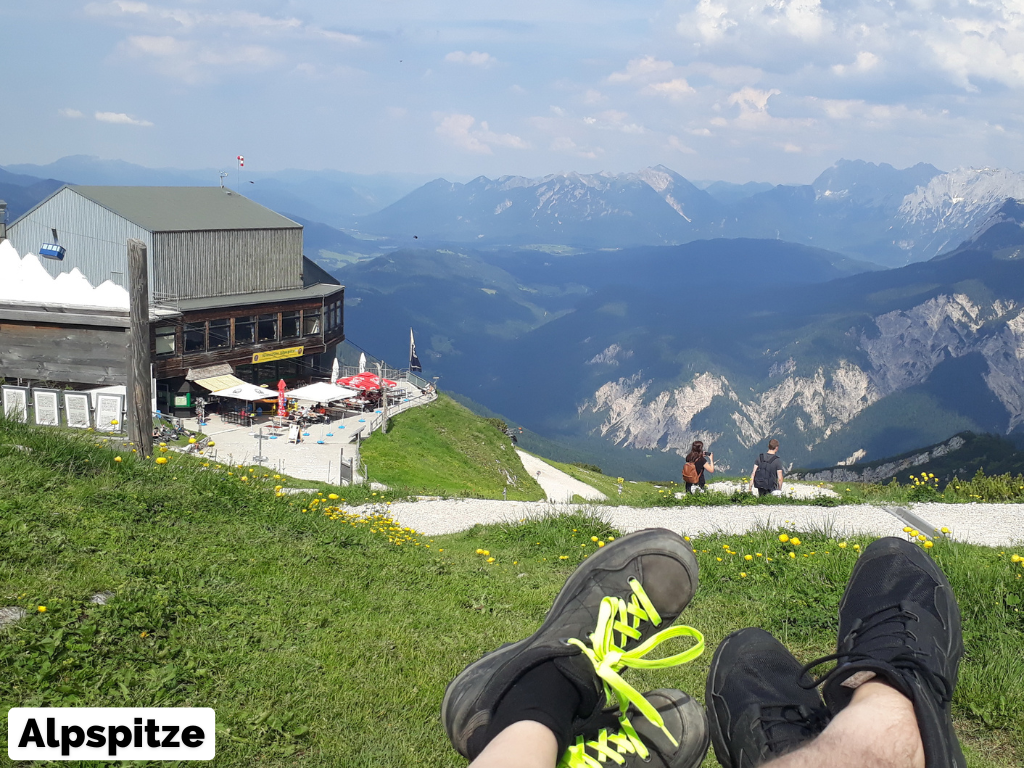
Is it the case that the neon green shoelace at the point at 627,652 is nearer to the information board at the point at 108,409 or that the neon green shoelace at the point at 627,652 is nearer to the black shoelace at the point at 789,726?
the black shoelace at the point at 789,726

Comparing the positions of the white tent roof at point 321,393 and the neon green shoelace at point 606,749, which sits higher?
the neon green shoelace at point 606,749

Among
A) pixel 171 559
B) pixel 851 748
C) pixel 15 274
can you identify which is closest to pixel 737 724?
pixel 851 748

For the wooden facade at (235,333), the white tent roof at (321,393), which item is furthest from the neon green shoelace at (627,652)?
the wooden facade at (235,333)

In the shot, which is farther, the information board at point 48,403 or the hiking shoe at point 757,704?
the information board at point 48,403

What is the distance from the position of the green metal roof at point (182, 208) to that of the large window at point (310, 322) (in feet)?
22.1

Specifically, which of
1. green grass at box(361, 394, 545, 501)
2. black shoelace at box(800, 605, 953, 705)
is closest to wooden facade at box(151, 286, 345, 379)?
green grass at box(361, 394, 545, 501)

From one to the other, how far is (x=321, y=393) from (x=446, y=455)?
329 inches

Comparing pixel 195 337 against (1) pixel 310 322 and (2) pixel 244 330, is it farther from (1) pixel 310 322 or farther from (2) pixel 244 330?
(1) pixel 310 322

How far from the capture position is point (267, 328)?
55094mm

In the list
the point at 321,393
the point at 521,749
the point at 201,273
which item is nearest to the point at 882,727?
the point at 521,749

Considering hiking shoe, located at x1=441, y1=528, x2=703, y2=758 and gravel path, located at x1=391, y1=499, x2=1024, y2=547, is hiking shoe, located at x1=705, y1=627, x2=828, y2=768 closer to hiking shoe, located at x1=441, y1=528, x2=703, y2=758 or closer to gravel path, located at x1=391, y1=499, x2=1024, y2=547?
hiking shoe, located at x1=441, y1=528, x2=703, y2=758

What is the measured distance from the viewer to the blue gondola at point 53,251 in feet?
177

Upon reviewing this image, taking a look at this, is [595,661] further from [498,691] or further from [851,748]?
[851,748]

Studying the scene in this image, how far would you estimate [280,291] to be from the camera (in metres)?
58.2
